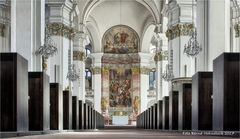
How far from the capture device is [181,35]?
2978 centimetres

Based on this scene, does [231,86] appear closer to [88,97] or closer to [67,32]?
[67,32]

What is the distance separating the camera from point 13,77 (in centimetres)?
938

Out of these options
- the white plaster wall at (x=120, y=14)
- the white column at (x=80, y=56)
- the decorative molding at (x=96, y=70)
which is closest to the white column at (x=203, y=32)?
the white column at (x=80, y=56)

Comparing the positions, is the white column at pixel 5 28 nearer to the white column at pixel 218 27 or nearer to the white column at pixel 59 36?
the white column at pixel 59 36

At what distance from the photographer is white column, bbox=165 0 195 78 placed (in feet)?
95.5

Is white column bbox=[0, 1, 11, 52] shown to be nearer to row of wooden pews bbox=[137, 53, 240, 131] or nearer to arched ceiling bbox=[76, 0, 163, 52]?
row of wooden pews bbox=[137, 53, 240, 131]

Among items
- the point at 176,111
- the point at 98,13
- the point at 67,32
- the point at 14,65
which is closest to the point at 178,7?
the point at 67,32

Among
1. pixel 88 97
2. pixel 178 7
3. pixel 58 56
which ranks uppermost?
pixel 178 7

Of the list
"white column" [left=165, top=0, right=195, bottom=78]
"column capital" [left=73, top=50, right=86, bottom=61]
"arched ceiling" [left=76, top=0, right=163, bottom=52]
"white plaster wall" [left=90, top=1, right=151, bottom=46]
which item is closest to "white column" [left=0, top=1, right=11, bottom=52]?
"white column" [left=165, top=0, right=195, bottom=78]

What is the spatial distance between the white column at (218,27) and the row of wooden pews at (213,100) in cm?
219

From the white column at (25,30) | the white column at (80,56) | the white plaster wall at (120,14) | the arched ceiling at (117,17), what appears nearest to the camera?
the white column at (25,30)

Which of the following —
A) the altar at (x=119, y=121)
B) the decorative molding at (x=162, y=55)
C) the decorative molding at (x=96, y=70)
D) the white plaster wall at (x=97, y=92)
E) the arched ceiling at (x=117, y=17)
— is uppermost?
the arched ceiling at (x=117, y=17)

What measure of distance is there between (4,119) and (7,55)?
1.20m

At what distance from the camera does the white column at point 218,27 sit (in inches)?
686
